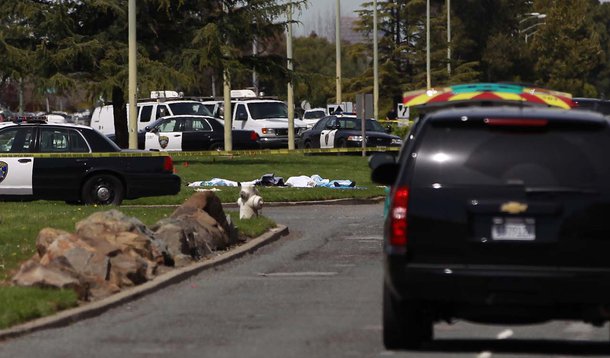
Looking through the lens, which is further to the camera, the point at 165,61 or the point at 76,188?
the point at 165,61

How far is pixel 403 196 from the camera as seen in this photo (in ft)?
36.0

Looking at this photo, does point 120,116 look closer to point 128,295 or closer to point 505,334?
point 128,295

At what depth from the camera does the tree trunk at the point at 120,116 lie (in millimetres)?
46463

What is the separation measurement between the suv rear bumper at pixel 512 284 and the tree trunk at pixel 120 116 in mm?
35542

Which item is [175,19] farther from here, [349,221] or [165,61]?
[349,221]

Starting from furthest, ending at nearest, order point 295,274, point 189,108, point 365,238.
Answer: point 189,108 → point 365,238 → point 295,274

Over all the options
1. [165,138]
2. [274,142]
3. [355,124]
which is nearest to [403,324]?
[165,138]

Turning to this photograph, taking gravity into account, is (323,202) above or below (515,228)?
below

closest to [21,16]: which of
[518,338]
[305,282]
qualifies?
[305,282]

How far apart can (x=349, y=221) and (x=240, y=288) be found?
33.3ft

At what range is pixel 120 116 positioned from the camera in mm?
47375

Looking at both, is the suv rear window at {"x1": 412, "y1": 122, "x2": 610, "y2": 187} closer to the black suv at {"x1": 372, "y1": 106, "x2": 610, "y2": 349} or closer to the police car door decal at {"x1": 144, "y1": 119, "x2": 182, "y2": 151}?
the black suv at {"x1": 372, "y1": 106, "x2": 610, "y2": 349}

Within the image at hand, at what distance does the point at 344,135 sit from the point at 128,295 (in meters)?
38.7

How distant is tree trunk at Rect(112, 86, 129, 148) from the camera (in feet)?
152
